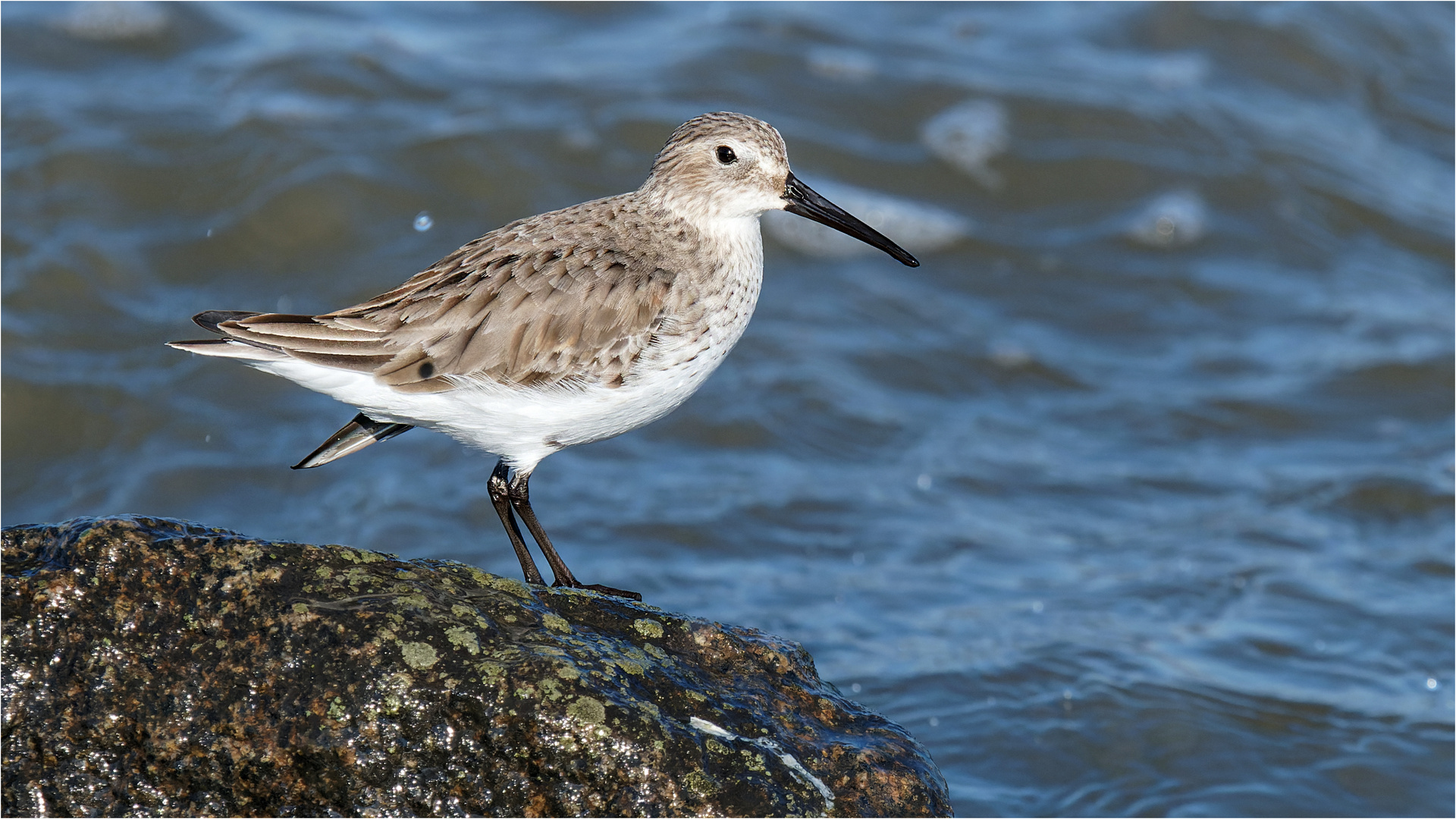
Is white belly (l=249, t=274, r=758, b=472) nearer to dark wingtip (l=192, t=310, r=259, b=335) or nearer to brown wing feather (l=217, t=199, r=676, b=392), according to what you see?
brown wing feather (l=217, t=199, r=676, b=392)

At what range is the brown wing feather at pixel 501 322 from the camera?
5059mm

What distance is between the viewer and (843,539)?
876 cm

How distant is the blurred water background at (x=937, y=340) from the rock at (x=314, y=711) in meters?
2.96

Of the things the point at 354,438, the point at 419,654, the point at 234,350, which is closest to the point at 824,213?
the point at 354,438

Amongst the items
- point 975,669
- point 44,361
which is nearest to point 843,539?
point 975,669

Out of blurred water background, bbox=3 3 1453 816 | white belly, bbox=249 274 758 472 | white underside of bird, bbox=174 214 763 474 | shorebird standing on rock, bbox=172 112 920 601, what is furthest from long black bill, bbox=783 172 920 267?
blurred water background, bbox=3 3 1453 816

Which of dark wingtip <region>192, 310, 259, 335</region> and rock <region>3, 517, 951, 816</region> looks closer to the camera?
rock <region>3, 517, 951, 816</region>

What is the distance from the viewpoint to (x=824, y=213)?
243 inches

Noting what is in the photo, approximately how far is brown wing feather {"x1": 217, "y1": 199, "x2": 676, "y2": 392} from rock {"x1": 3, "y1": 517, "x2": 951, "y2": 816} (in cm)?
118

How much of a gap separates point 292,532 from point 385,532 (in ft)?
1.82

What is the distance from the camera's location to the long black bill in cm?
610

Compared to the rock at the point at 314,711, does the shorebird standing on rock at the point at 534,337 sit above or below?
above

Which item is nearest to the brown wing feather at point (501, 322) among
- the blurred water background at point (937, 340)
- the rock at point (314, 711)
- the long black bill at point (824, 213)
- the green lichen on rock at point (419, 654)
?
the long black bill at point (824, 213)

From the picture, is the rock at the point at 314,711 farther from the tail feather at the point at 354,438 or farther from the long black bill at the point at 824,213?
the long black bill at the point at 824,213
